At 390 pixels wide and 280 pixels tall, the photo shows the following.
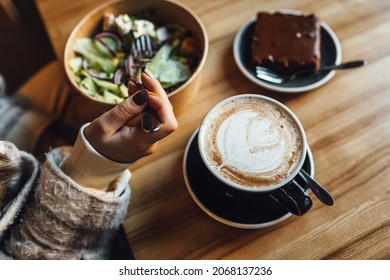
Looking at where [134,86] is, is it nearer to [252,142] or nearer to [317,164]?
[252,142]

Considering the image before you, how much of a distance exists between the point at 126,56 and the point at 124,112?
28cm

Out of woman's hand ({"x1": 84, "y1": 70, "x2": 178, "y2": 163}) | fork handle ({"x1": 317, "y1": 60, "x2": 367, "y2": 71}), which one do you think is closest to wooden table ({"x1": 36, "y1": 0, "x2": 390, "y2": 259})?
fork handle ({"x1": 317, "y1": 60, "x2": 367, "y2": 71})

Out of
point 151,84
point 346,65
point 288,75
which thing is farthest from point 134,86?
point 346,65

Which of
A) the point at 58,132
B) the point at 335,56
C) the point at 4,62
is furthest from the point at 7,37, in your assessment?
the point at 335,56

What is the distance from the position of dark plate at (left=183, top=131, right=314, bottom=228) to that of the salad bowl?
17cm

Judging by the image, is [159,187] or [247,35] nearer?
[159,187]

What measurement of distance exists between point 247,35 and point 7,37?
112 cm

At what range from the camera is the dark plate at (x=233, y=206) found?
69 centimetres

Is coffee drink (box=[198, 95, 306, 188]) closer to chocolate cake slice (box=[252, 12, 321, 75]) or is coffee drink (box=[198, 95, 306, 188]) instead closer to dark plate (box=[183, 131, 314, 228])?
dark plate (box=[183, 131, 314, 228])

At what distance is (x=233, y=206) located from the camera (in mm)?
707

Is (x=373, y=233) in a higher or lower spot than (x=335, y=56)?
lower
